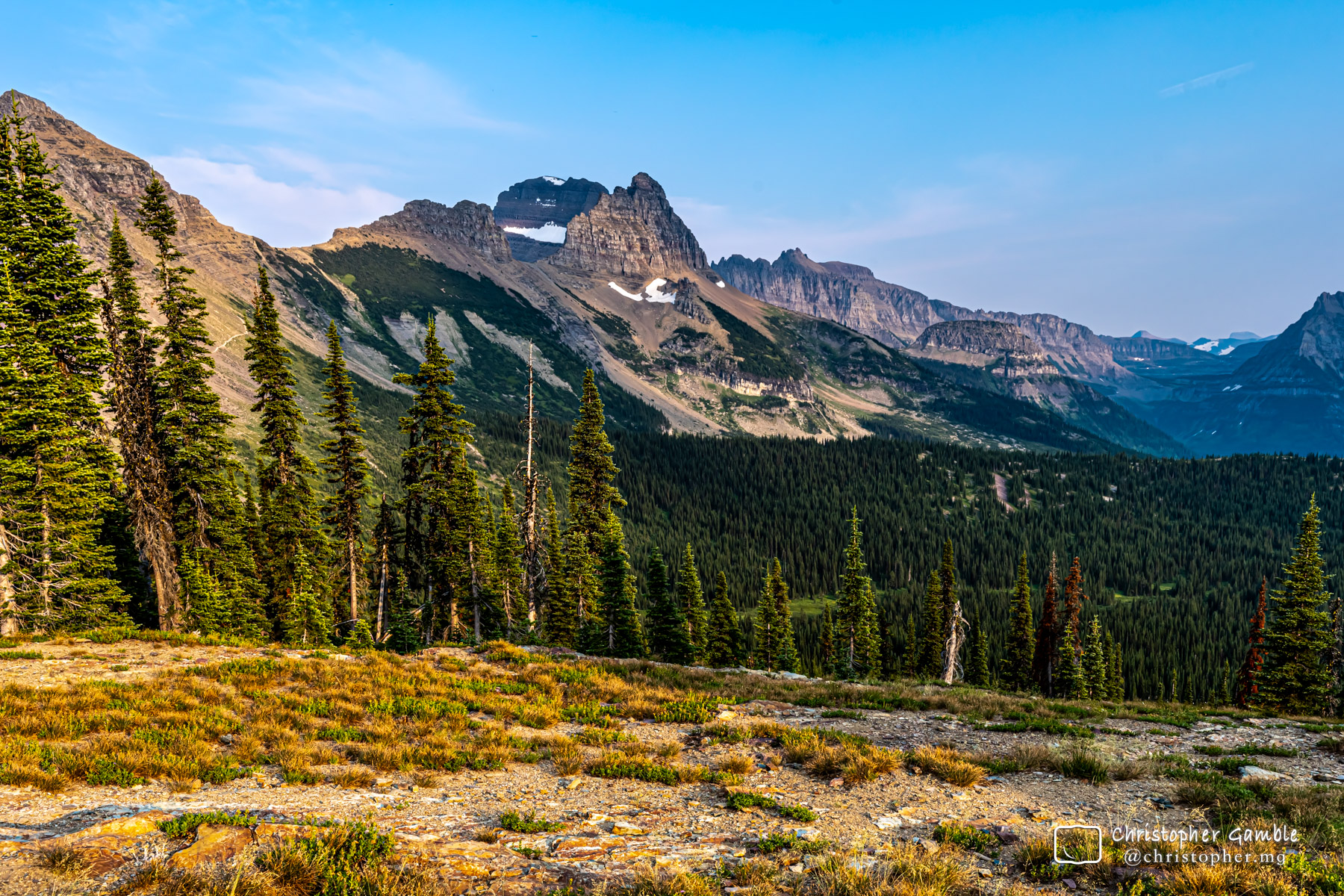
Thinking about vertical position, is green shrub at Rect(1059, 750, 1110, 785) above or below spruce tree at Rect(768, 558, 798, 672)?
above

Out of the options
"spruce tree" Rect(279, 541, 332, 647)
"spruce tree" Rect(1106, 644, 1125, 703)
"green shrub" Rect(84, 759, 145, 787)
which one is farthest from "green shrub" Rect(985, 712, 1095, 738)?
"spruce tree" Rect(1106, 644, 1125, 703)

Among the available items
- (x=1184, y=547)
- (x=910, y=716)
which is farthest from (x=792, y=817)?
(x=1184, y=547)

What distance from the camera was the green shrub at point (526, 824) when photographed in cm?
934

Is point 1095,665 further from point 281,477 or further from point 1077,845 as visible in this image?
point 281,477

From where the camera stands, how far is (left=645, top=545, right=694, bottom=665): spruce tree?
151 ft

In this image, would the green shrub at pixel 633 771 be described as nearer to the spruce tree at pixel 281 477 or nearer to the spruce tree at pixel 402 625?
the spruce tree at pixel 402 625

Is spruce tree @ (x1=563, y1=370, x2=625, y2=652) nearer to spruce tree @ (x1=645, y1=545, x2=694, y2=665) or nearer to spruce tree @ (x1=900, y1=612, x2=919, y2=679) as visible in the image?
spruce tree @ (x1=645, y1=545, x2=694, y2=665)

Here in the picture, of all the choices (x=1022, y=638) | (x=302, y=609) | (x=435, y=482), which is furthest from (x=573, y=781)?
(x=1022, y=638)

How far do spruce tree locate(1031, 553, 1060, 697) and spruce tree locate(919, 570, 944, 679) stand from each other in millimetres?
8698

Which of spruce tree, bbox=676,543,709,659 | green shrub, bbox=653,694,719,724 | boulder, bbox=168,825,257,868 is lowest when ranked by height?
spruce tree, bbox=676,543,709,659

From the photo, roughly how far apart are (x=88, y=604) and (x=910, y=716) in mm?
31864

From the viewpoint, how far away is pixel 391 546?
119 ft

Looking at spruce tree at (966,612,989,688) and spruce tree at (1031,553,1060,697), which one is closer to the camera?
spruce tree at (1031,553,1060,697)

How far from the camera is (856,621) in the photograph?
2261 inches
